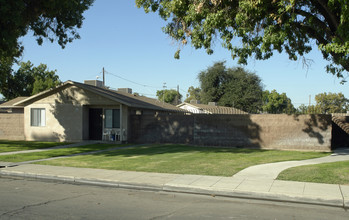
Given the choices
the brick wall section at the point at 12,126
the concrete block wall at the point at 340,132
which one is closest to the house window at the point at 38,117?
the brick wall section at the point at 12,126

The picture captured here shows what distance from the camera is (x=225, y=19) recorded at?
12.4 m

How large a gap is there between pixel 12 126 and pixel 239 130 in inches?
714

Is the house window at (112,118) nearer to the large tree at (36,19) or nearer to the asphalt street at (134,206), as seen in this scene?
the large tree at (36,19)

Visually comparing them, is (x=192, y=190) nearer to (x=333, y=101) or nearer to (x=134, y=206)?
(x=134, y=206)

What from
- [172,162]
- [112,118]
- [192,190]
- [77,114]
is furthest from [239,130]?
[77,114]

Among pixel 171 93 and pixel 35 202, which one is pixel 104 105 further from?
pixel 171 93

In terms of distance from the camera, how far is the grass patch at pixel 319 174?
9898 mm

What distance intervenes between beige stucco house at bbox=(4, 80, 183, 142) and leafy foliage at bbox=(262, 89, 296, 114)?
57378 millimetres

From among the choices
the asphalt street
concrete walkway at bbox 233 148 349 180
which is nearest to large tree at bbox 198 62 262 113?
concrete walkway at bbox 233 148 349 180

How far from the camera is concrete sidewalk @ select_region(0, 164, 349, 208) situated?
27.1 ft

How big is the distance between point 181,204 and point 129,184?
2.71 m

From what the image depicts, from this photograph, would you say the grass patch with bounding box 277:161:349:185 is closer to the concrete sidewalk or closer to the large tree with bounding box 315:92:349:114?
the concrete sidewalk

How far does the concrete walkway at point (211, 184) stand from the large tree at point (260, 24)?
4.63 m

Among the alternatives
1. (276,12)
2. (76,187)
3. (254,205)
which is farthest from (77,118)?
(254,205)
